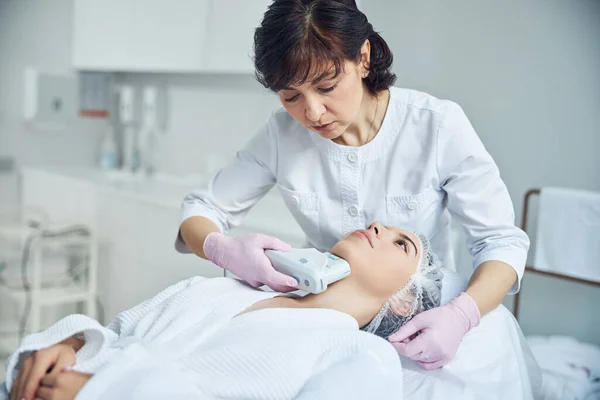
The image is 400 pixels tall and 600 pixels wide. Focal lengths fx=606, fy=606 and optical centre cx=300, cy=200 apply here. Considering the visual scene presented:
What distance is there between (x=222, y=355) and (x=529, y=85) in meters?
1.59

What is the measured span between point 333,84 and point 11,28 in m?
2.73

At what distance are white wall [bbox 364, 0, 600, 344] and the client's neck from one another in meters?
1.13

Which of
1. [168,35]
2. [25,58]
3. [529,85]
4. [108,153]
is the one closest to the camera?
[529,85]

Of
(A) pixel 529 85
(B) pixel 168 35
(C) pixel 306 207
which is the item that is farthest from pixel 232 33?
(C) pixel 306 207

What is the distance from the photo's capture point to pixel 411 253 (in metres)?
1.29

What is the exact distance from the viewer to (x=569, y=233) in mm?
1912

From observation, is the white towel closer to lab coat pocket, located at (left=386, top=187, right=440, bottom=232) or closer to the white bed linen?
the white bed linen

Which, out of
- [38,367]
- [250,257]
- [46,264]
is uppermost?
[250,257]

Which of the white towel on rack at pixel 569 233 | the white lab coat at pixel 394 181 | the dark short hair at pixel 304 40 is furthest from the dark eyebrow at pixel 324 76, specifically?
the white towel on rack at pixel 569 233

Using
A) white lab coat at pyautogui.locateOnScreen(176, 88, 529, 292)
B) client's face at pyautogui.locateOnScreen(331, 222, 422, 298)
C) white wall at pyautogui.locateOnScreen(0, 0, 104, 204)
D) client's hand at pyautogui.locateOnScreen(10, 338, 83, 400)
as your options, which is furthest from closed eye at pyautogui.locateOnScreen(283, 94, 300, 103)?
white wall at pyautogui.locateOnScreen(0, 0, 104, 204)

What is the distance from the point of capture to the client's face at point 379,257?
1234 mm

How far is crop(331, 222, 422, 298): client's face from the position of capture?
4.05 ft

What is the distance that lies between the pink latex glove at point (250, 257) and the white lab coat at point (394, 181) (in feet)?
0.54

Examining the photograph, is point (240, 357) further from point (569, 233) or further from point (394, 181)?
point (569, 233)
